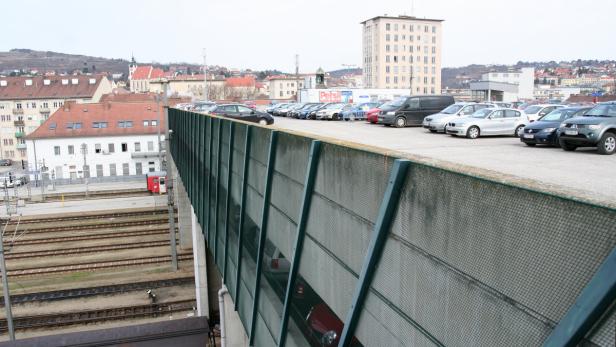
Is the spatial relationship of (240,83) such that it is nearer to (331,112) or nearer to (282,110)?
(282,110)

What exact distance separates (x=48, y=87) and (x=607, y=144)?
104m

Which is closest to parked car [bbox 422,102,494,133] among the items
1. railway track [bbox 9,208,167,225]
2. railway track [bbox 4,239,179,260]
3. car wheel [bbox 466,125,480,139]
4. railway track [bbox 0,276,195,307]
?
car wheel [bbox 466,125,480,139]

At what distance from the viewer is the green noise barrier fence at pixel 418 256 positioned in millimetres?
2145

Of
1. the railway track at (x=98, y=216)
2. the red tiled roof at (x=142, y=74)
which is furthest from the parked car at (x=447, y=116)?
the red tiled roof at (x=142, y=74)

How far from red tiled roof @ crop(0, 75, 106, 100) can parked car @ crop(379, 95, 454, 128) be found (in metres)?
84.9

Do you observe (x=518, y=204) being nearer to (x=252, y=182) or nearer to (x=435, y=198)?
(x=435, y=198)

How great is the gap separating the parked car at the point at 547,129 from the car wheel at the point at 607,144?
6.21ft

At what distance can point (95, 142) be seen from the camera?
209 ft

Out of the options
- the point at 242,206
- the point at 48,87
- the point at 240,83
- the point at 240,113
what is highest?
the point at 240,83

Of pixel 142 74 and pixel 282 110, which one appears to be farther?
pixel 142 74

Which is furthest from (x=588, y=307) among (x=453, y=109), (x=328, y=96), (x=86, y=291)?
(x=328, y=96)

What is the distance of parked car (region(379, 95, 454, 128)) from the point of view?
26.4m

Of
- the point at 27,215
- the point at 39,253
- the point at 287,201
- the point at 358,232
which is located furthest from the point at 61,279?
the point at 358,232

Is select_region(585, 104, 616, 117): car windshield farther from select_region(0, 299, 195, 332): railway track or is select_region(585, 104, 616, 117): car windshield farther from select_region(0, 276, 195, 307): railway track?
select_region(0, 276, 195, 307): railway track
